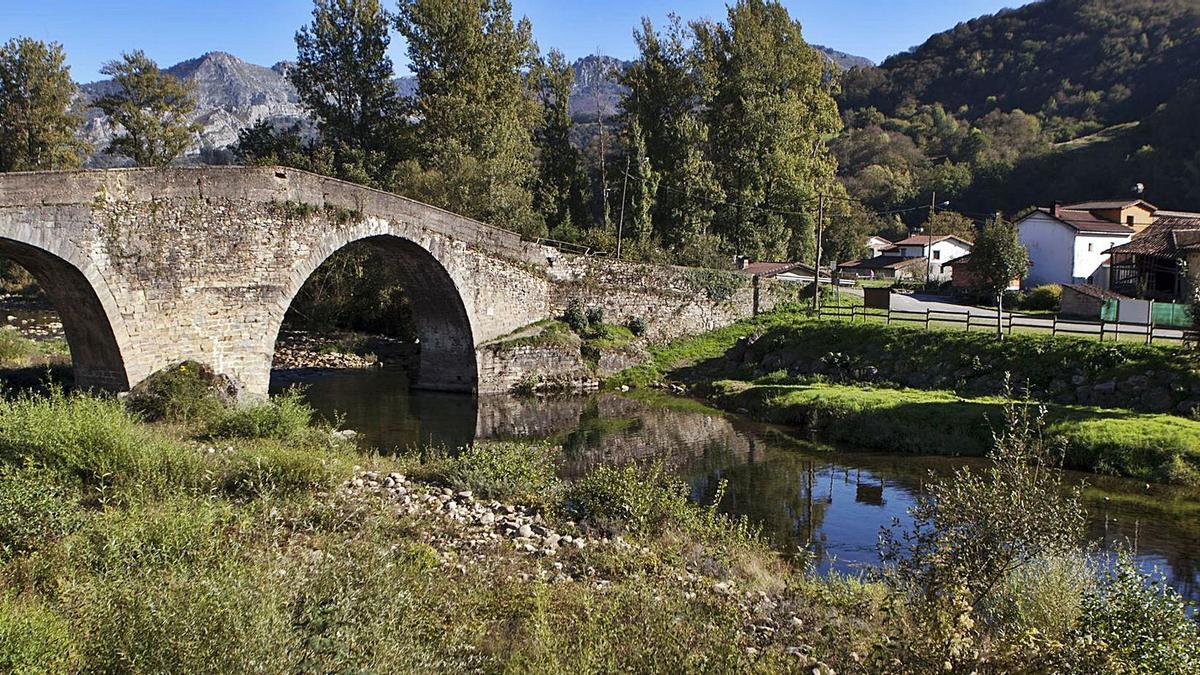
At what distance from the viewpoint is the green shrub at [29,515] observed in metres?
7.96

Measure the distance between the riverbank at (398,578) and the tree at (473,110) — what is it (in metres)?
24.3

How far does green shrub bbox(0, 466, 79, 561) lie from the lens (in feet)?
26.1

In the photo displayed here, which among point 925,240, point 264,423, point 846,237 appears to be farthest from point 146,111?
point 925,240

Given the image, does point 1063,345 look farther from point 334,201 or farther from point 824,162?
point 824,162

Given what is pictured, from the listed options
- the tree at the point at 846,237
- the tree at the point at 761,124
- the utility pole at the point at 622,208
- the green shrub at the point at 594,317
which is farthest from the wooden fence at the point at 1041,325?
the tree at the point at 846,237

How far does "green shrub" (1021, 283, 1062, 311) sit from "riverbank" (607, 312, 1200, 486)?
1320 centimetres

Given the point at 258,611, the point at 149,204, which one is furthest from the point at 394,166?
the point at 258,611

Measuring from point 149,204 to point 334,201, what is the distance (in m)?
5.12

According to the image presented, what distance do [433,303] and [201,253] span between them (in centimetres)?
999

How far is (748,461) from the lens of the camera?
60.0 ft

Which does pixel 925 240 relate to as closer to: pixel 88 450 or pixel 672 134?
pixel 672 134

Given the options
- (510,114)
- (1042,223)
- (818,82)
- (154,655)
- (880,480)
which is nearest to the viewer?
(154,655)

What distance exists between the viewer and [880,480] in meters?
16.8

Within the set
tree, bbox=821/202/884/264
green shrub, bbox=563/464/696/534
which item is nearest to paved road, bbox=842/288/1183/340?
tree, bbox=821/202/884/264
